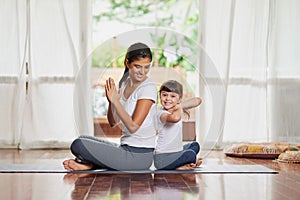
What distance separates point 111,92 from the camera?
11.0ft

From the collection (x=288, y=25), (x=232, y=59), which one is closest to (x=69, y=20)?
(x=232, y=59)

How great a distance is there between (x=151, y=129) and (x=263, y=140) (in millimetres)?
2200

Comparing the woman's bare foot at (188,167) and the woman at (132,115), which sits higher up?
the woman at (132,115)

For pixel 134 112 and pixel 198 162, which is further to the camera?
pixel 198 162

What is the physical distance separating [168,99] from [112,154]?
0.40 meters

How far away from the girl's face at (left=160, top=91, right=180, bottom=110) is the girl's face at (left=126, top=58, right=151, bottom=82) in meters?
0.14

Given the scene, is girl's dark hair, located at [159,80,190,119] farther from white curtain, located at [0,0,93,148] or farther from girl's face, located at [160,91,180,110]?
white curtain, located at [0,0,93,148]

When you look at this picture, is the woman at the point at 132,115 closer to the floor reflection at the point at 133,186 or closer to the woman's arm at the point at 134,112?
the woman's arm at the point at 134,112

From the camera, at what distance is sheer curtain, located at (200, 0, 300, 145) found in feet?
17.6

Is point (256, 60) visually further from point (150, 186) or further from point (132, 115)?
point (150, 186)

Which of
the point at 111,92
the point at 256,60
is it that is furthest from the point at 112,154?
the point at 256,60

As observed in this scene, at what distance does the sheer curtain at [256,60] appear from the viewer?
5.38m

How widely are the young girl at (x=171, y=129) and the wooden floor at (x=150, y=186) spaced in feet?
0.47

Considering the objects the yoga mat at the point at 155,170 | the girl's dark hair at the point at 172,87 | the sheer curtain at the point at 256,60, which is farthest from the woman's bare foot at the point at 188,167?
the sheer curtain at the point at 256,60
